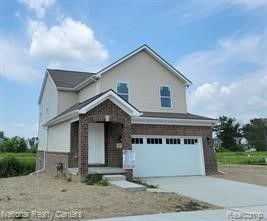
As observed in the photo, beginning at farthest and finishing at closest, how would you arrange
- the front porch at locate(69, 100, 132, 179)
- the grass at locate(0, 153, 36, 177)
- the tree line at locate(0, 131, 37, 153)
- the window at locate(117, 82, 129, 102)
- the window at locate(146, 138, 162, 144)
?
the tree line at locate(0, 131, 37, 153) < the grass at locate(0, 153, 36, 177) < the window at locate(117, 82, 129, 102) < the window at locate(146, 138, 162, 144) < the front porch at locate(69, 100, 132, 179)

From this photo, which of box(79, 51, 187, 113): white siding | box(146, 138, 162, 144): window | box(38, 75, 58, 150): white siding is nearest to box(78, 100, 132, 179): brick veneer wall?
box(146, 138, 162, 144): window

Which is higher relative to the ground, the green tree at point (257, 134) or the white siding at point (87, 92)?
the green tree at point (257, 134)

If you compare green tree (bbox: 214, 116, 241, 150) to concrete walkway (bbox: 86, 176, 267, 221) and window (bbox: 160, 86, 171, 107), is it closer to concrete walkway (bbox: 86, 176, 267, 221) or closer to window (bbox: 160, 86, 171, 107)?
window (bbox: 160, 86, 171, 107)

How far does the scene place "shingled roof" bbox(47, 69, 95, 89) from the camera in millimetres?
22311

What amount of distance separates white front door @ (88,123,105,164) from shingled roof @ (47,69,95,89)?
233 inches

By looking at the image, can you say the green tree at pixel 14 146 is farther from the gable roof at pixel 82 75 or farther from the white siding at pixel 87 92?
the white siding at pixel 87 92

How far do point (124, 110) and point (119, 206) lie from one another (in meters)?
7.16

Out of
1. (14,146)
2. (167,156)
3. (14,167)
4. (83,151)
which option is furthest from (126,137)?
(14,146)

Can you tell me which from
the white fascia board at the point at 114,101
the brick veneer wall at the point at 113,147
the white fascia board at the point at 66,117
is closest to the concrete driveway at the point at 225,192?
the brick veneer wall at the point at 113,147

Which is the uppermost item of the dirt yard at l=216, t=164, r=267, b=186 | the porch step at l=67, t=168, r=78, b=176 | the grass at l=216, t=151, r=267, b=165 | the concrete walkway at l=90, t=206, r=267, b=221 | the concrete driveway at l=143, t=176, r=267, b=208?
the grass at l=216, t=151, r=267, b=165

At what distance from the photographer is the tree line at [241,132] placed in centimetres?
8556

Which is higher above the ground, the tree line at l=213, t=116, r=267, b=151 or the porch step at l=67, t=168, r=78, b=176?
the tree line at l=213, t=116, r=267, b=151

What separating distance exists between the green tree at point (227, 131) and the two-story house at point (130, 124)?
2591 inches

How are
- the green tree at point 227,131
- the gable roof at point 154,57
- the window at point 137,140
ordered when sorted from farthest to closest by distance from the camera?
the green tree at point 227,131
the gable roof at point 154,57
the window at point 137,140
